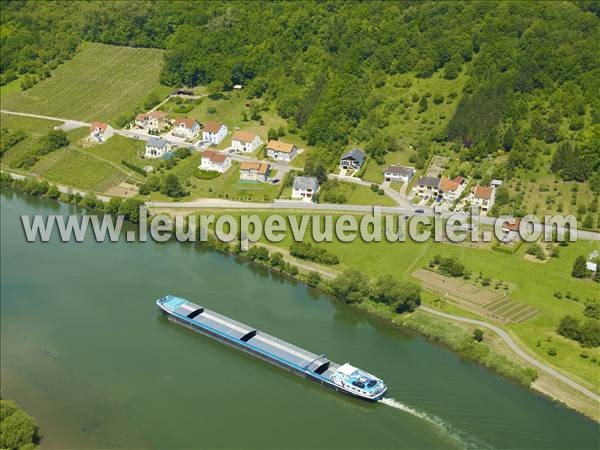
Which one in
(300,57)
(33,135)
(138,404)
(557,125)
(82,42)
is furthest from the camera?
(82,42)

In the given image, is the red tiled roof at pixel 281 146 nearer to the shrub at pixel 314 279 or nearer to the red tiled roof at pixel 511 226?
the shrub at pixel 314 279

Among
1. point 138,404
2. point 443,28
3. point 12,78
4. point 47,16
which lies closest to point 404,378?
point 138,404

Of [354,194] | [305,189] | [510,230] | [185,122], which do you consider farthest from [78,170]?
[510,230]

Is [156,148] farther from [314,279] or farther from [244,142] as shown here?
[314,279]

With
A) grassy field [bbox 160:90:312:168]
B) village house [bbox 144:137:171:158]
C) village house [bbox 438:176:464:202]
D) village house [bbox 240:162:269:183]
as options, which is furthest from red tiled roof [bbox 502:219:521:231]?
village house [bbox 144:137:171:158]

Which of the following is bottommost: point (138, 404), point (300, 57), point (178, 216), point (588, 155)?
point (138, 404)

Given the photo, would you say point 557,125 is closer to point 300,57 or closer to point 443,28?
point 443,28

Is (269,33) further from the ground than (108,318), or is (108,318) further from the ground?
(269,33)

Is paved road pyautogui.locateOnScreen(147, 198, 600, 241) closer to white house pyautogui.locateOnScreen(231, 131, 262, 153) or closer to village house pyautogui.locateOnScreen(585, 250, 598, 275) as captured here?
village house pyautogui.locateOnScreen(585, 250, 598, 275)
